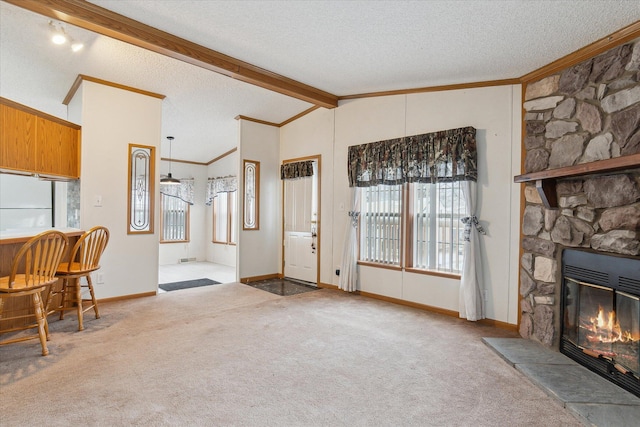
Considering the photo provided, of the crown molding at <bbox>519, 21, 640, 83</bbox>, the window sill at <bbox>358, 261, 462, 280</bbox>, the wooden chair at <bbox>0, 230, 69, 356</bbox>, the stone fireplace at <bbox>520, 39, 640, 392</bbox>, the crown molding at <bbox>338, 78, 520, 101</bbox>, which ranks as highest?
the crown molding at <bbox>338, 78, 520, 101</bbox>

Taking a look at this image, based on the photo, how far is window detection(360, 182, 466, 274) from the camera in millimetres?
3990

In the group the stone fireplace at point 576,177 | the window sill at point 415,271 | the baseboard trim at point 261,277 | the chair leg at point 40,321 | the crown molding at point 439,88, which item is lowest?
the baseboard trim at point 261,277

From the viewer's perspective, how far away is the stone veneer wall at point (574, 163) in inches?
99.5

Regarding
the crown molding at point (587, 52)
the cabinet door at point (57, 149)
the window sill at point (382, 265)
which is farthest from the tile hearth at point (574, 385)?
the cabinet door at point (57, 149)

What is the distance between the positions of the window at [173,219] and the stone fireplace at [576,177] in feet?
23.3

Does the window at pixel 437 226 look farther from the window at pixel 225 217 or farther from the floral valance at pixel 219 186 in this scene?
the window at pixel 225 217

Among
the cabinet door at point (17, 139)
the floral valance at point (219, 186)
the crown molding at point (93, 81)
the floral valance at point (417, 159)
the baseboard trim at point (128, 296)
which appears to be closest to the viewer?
the cabinet door at point (17, 139)

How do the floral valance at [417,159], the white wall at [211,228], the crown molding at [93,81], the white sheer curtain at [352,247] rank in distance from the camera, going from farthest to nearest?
the white wall at [211,228]
the white sheer curtain at [352,247]
the crown molding at [93,81]
the floral valance at [417,159]

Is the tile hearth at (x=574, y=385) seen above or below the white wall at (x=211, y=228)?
below

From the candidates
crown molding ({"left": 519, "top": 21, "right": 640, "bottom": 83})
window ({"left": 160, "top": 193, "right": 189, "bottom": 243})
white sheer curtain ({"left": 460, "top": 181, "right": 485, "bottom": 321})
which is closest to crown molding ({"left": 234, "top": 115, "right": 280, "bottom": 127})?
window ({"left": 160, "top": 193, "right": 189, "bottom": 243})

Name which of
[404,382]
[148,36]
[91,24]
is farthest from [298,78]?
[404,382]

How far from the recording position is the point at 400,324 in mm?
3641

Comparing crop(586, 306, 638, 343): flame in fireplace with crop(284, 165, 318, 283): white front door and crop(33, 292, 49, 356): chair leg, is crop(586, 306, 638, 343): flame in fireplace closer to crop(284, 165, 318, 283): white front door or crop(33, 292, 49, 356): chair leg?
crop(284, 165, 318, 283): white front door

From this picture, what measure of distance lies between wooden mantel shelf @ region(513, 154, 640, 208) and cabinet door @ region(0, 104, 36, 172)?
4.80 metres
